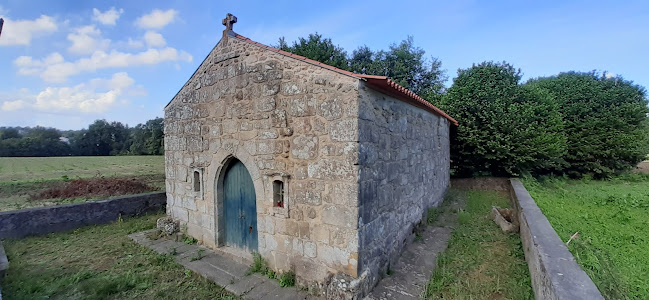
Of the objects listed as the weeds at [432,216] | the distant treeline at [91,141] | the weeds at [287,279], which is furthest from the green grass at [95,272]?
the distant treeline at [91,141]

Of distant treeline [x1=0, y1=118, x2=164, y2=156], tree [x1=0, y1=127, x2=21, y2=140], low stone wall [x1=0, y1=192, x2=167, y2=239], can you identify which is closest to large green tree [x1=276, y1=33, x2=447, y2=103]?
low stone wall [x1=0, y1=192, x2=167, y2=239]

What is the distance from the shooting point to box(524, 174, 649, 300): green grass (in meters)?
3.36

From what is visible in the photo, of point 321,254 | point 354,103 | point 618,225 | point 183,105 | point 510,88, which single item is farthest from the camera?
point 510,88

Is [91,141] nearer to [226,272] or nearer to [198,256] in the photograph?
[198,256]

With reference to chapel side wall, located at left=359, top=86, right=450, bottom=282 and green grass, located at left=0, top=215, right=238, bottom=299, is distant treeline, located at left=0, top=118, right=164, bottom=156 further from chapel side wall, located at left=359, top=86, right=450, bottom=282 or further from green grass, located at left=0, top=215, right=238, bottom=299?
chapel side wall, located at left=359, top=86, right=450, bottom=282

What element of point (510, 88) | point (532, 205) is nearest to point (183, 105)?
point (532, 205)

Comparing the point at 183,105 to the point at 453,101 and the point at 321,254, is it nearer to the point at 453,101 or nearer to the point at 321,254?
the point at 321,254

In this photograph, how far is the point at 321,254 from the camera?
4230mm

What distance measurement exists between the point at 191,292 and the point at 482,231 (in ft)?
19.9

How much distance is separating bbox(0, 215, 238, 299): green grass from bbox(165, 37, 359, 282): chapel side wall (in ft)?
3.48

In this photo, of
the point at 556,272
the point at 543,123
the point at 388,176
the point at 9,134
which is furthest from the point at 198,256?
the point at 9,134

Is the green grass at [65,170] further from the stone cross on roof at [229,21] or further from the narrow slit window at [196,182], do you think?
the stone cross on roof at [229,21]

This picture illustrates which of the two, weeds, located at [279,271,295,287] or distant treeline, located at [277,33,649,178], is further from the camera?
distant treeline, located at [277,33,649,178]

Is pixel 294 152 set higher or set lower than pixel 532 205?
higher
